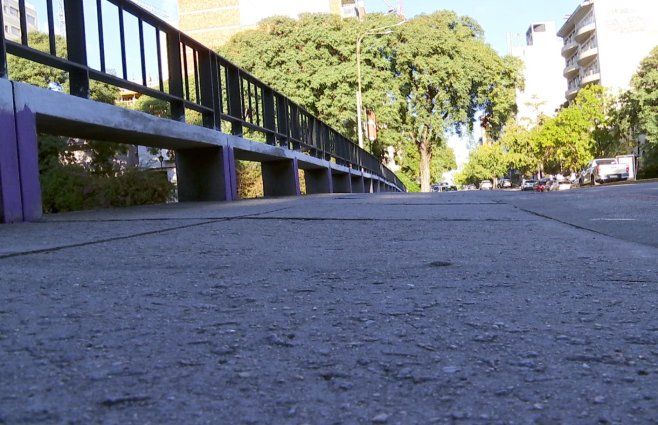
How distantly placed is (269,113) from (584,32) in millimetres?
64090

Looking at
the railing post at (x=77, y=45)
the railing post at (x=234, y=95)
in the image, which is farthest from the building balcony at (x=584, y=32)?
the railing post at (x=77, y=45)

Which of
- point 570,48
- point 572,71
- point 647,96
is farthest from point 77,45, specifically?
point 570,48

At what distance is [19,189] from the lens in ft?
14.8

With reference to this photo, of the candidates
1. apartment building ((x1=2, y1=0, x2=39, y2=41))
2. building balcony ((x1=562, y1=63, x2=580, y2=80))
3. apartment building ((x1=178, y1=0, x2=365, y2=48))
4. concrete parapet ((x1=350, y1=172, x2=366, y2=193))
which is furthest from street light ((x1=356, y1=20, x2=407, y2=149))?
building balcony ((x1=562, y1=63, x2=580, y2=80))

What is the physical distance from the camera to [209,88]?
8586 millimetres

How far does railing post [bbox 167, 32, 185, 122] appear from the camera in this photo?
24.5 ft

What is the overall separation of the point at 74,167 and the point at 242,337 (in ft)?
32.1

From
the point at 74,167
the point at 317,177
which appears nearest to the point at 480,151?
the point at 317,177

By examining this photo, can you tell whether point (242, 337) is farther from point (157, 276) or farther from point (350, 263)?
point (350, 263)

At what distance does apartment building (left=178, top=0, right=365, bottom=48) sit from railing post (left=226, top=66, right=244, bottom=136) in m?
42.0

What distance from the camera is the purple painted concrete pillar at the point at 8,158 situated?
422 cm

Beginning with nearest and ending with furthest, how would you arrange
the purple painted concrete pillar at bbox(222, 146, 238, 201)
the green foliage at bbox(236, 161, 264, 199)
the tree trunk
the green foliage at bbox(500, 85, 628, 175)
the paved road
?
the paved road, the purple painted concrete pillar at bbox(222, 146, 238, 201), the green foliage at bbox(236, 161, 264, 199), the tree trunk, the green foliage at bbox(500, 85, 628, 175)

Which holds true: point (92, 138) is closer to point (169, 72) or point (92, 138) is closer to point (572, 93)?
point (169, 72)

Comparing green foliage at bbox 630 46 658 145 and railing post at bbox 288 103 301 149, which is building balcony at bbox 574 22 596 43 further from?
railing post at bbox 288 103 301 149
